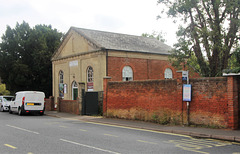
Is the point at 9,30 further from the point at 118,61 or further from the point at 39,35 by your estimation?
the point at 118,61

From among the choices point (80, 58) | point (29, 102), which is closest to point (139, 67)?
point (80, 58)

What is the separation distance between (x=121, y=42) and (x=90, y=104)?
946 centimetres

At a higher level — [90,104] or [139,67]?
[139,67]

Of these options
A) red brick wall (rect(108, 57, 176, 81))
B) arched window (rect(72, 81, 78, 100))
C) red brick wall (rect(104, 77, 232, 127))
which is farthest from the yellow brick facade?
red brick wall (rect(104, 77, 232, 127))

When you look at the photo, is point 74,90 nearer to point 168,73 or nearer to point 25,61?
point 168,73

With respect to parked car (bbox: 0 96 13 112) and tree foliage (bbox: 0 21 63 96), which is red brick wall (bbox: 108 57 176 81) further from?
tree foliage (bbox: 0 21 63 96)

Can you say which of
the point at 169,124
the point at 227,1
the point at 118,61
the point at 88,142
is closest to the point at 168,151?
the point at 88,142

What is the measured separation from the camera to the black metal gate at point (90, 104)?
75.3 ft

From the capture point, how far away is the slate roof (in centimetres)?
2809

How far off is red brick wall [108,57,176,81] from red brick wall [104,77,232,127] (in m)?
6.97

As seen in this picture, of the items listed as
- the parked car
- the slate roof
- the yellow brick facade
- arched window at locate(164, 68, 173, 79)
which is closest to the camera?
the yellow brick facade

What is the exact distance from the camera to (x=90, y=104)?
23188 millimetres

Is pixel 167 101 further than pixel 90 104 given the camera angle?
No

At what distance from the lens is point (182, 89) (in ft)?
49.6
